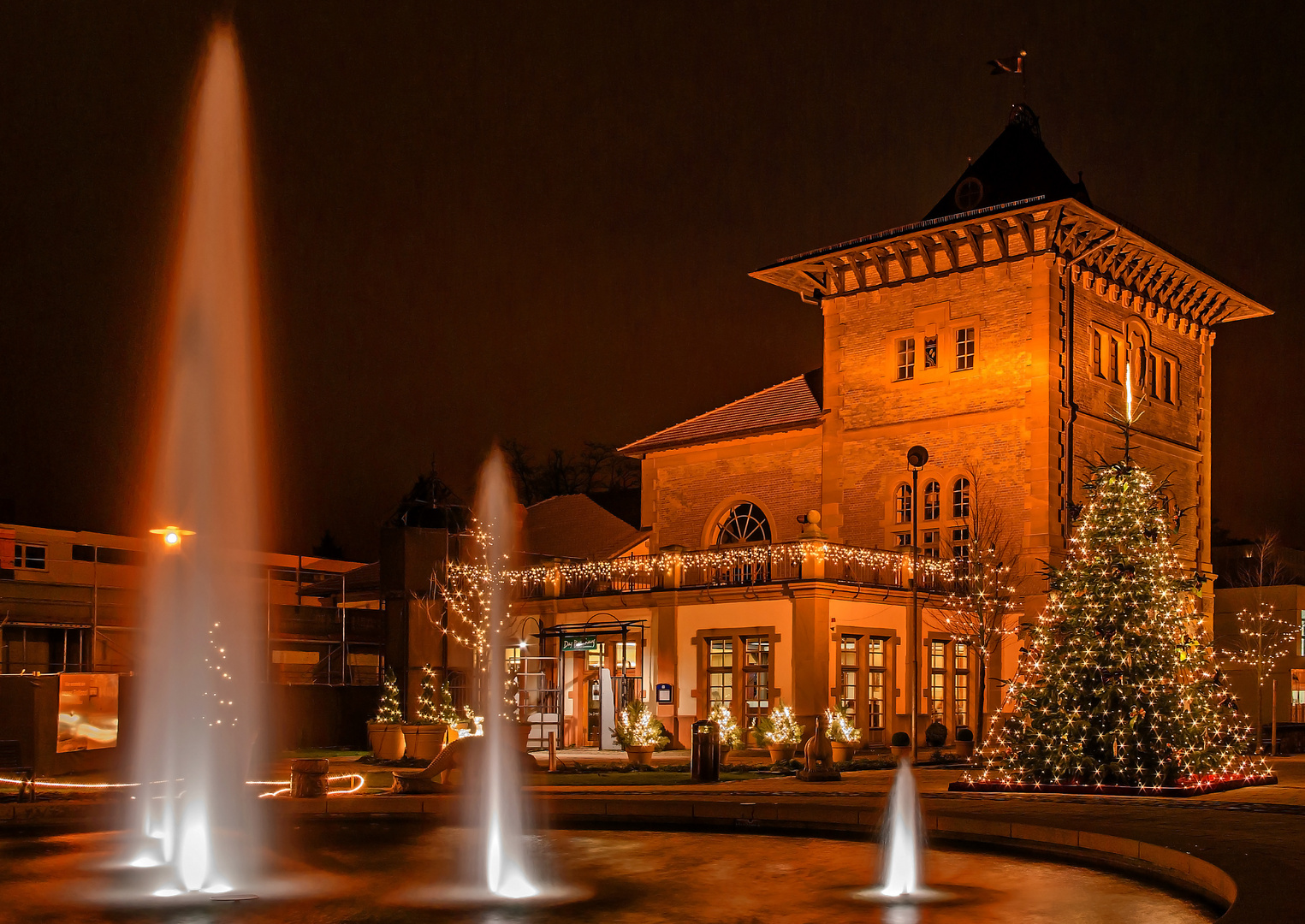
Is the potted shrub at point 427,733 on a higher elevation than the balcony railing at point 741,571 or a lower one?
lower

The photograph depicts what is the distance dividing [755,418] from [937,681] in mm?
8900

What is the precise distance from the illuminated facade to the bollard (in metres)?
13.8

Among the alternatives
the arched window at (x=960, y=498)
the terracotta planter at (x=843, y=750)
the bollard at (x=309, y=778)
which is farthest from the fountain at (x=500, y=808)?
the arched window at (x=960, y=498)

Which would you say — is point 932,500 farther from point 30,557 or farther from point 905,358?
point 30,557

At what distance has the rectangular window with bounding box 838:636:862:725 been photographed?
30531 mm

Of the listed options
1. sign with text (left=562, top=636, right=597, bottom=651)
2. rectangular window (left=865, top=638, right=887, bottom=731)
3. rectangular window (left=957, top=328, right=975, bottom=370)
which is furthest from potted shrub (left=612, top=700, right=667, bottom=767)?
rectangular window (left=957, top=328, right=975, bottom=370)

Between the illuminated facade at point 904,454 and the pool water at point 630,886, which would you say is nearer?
the pool water at point 630,886

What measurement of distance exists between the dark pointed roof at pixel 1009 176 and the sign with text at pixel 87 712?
21.6 meters

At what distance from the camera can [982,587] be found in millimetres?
31500

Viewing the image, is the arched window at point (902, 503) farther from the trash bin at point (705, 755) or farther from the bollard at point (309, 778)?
the bollard at point (309, 778)

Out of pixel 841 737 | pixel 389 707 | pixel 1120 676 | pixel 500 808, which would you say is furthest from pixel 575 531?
pixel 500 808

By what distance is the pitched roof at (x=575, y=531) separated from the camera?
41.9 meters

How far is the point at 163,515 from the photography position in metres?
20.0

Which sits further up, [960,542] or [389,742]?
[960,542]
